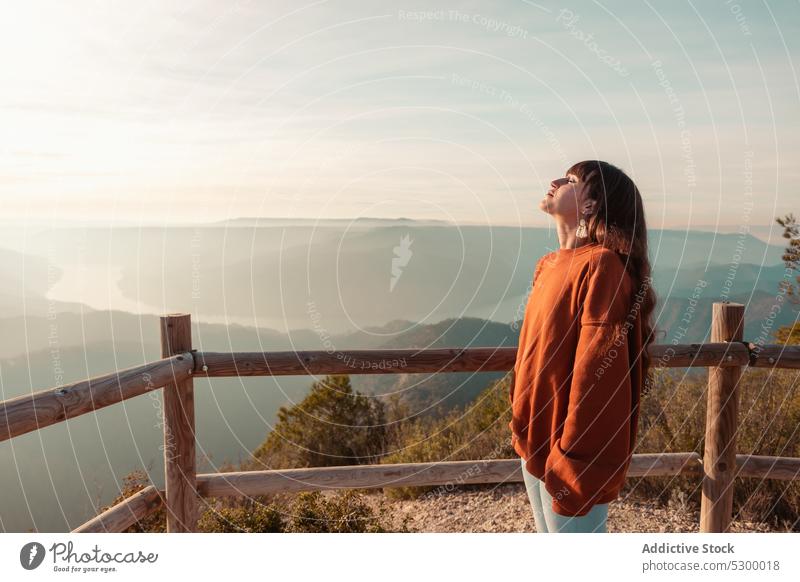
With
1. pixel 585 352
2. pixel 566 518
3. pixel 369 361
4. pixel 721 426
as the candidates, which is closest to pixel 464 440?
pixel 721 426

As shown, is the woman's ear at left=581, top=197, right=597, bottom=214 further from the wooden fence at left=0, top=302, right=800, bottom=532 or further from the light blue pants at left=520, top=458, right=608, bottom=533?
the wooden fence at left=0, top=302, right=800, bottom=532

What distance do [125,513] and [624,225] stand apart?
3.01 metres

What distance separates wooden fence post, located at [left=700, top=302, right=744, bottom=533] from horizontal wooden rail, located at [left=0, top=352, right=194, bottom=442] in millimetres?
3427

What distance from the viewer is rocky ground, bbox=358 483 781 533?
206 inches

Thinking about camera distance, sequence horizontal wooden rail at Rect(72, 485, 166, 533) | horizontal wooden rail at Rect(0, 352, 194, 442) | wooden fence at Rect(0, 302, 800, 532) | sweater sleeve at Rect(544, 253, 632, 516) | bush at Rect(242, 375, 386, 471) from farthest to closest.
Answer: bush at Rect(242, 375, 386, 471) < wooden fence at Rect(0, 302, 800, 532) < horizontal wooden rail at Rect(72, 485, 166, 533) < horizontal wooden rail at Rect(0, 352, 194, 442) < sweater sleeve at Rect(544, 253, 632, 516)

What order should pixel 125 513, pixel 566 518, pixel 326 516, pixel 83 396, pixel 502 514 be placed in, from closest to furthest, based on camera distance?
pixel 566 518 → pixel 83 396 → pixel 125 513 → pixel 326 516 → pixel 502 514

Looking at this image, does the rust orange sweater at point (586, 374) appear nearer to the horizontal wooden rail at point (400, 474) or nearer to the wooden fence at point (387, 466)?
the wooden fence at point (387, 466)

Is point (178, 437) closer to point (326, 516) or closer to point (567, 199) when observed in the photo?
point (326, 516)

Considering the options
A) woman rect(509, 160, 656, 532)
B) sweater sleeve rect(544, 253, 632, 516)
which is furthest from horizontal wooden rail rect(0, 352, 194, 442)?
sweater sleeve rect(544, 253, 632, 516)

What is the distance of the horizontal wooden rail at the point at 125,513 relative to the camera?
10.7 feet

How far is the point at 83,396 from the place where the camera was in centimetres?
279

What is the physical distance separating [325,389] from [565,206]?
20.7 feet

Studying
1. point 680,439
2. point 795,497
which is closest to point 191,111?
point 680,439
